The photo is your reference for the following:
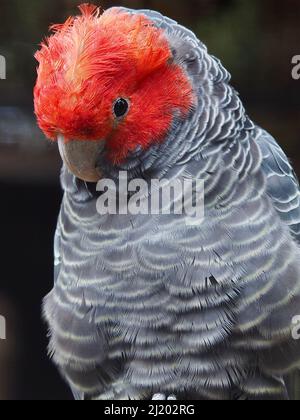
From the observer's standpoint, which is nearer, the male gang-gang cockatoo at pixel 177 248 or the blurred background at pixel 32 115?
the male gang-gang cockatoo at pixel 177 248

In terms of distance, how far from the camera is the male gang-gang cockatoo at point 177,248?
1.23m

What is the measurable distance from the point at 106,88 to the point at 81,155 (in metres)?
0.13

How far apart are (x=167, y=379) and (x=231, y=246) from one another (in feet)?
0.95

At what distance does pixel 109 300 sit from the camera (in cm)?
129

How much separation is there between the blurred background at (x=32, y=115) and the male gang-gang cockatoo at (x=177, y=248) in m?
0.99

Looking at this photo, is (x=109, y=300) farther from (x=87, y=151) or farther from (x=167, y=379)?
(x=87, y=151)

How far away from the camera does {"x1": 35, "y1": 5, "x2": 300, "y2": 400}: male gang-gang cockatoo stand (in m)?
1.23

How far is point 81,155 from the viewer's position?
3.88 feet

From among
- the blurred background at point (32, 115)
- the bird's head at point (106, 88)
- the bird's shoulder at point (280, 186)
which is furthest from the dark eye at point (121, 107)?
the blurred background at point (32, 115)

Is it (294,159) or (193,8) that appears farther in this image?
(294,159)

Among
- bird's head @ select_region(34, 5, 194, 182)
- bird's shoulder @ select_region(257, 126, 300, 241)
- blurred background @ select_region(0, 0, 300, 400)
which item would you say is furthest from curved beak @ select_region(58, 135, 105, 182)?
blurred background @ select_region(0, 0, 300, 400)

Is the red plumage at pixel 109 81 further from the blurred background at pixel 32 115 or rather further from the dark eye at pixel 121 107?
the blurred background at pixel 32 115

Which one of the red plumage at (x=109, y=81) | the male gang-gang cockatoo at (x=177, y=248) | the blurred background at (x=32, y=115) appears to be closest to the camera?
the red plumage at (x=109, y=81)

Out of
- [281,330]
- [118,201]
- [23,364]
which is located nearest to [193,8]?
[118,201]
